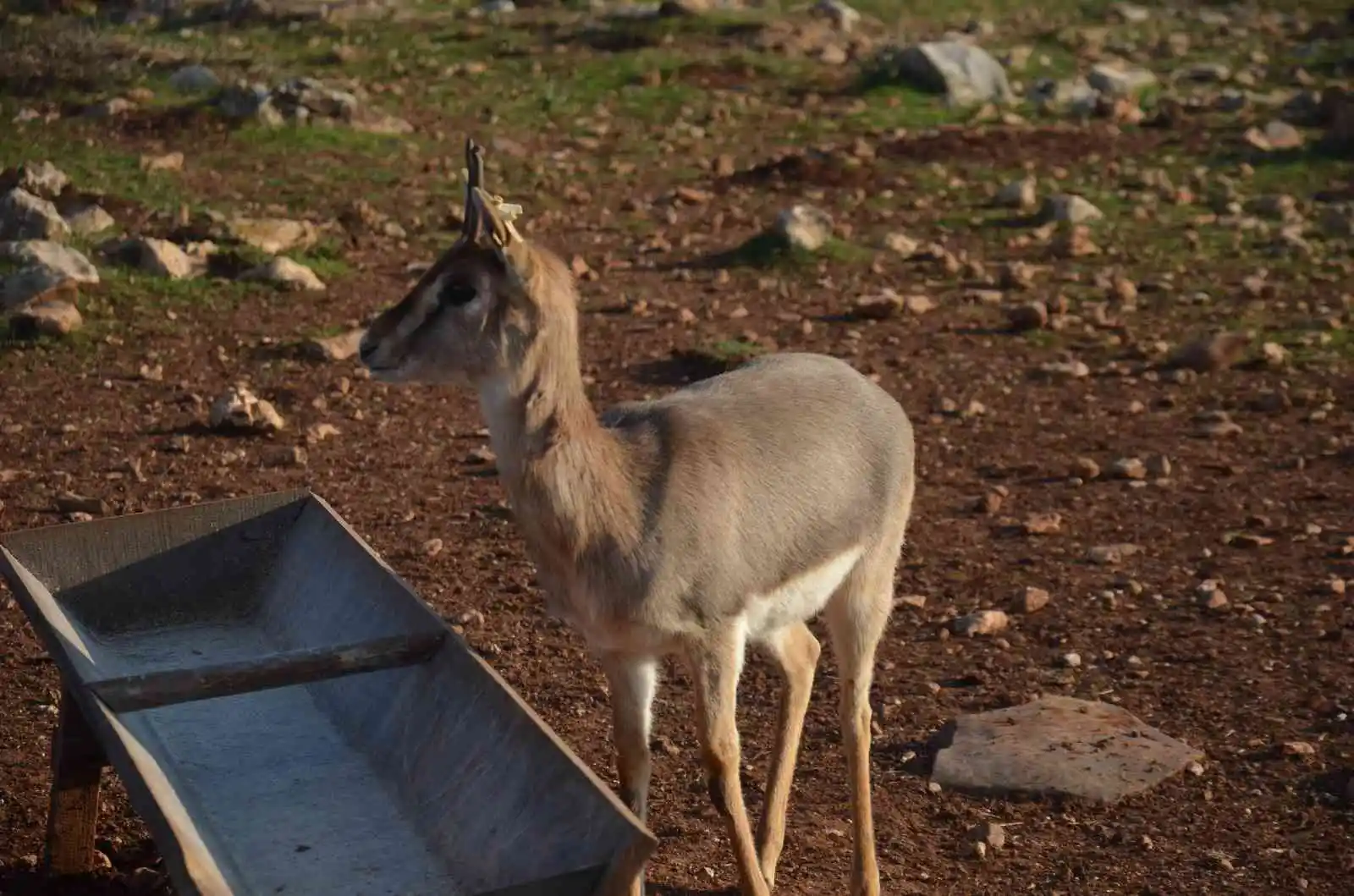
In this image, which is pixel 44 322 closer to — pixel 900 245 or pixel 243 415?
pixel 243 415

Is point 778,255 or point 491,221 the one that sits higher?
point 491,221

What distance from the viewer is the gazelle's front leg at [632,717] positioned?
507 centimetres

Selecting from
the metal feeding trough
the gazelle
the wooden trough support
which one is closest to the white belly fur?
the gazelle

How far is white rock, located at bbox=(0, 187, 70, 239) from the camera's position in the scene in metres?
11.2

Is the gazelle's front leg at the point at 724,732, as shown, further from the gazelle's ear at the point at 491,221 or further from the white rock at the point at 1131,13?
the white rock at the point at 1131,13

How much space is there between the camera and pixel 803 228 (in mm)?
12469

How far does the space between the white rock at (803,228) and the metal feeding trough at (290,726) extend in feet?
21.8

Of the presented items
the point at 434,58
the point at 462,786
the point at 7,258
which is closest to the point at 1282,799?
the point at 462,786

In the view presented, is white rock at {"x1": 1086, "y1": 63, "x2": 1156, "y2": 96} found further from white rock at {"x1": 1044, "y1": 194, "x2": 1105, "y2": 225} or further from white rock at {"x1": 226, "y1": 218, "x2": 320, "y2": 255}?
white rock at {"x1": 226, "y1": 218, "x2": 320, "y2": 255}

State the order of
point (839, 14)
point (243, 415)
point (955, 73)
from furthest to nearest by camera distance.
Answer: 1. point (839, 14)
2. point (955, 73)
3. point (243, 415)

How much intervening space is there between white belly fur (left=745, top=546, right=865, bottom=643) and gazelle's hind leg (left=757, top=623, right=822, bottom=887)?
0.72 ft

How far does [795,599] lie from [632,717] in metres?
0.58

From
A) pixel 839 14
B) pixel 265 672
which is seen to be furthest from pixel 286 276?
pixel 839 14

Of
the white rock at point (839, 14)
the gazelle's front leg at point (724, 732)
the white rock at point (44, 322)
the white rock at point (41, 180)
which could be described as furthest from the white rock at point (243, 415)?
the white rock at point (839, 14)
